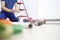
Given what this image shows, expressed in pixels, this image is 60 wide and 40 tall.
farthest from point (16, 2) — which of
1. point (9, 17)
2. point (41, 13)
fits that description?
point (41, 13)

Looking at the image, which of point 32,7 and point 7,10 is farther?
point 32,7

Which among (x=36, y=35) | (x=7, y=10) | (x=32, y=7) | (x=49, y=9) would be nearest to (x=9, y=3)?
(x=7, y=10)

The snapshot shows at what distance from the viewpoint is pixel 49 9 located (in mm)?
2201

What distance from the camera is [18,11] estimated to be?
197 centimetres

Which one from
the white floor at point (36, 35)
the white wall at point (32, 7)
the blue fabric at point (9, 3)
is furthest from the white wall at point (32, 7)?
the white floor at point (36, 35)

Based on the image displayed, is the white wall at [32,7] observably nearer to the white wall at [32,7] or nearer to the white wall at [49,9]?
the white wall at [32,7]

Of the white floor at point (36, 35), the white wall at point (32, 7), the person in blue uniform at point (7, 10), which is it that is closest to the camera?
the white floor at point (36, 35)

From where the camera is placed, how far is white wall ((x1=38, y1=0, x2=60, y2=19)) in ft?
7.13

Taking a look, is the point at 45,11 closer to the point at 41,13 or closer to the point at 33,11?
the point at 41,13

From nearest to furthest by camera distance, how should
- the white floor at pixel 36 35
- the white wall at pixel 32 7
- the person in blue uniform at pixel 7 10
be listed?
1. the white floor at pixel 36 35
2. the person in blue uniform at pixel 7 10
3. the white wall at pixel 32 7

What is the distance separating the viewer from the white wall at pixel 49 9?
2.17 m

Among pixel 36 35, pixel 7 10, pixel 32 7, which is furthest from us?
pixel 32 7

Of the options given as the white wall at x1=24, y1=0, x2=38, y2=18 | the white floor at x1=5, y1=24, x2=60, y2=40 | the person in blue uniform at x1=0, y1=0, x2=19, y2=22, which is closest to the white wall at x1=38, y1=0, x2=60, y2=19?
the white wall at x1=24, y1=0, x2=38, y2=18

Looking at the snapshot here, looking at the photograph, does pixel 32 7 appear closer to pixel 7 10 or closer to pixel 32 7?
pixel 32 7
